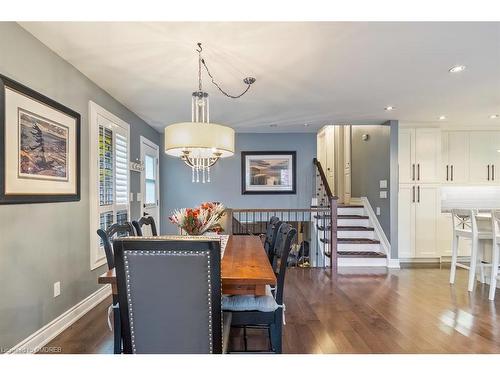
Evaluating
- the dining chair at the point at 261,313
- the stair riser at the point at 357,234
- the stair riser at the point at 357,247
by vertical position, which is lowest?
the stair riser at the point at 357,247

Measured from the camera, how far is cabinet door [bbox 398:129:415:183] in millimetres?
5090

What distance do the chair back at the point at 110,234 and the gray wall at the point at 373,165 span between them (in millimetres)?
4309

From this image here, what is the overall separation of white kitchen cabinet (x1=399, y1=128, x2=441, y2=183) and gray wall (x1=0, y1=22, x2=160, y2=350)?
15.9ft

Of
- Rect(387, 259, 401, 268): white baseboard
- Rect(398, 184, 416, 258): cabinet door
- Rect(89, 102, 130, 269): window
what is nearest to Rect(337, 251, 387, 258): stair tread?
Rect(387, 259, 401, 268): white baseboard

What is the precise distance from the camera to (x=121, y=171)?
3920mm

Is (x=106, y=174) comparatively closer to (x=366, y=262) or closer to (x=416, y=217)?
(x=366, y=262)

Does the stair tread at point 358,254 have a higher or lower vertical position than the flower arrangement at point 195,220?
lower

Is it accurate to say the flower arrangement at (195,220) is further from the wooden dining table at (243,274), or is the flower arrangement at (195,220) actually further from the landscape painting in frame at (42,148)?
the landscape painting in frame at (42,148)

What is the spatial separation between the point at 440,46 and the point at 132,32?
8.02 feet

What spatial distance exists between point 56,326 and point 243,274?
190cm

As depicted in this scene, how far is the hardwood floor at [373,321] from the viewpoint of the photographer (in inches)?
88.4

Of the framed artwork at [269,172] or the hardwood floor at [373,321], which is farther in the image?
the framed artwork at [269,172]

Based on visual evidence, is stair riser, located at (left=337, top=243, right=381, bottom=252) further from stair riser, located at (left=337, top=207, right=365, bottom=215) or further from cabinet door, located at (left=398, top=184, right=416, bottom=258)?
stair riser, located at (left=337, top=207, right=365, bottom=215)

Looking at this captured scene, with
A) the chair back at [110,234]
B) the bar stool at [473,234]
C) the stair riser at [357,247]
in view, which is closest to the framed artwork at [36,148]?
the chair back at [110,234]
